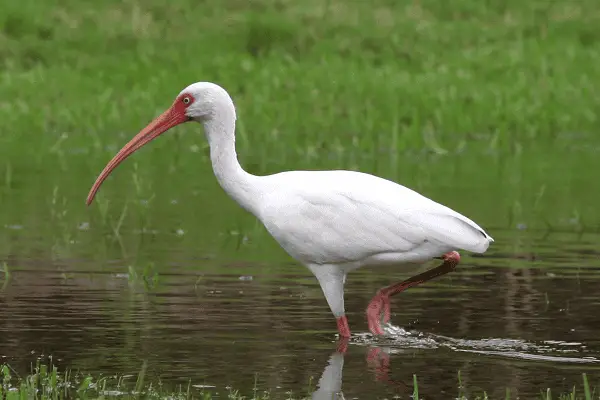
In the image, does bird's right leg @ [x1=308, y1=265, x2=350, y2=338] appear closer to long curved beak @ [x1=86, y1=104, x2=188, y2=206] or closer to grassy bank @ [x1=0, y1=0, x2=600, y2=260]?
long curved beak @ [x1=86, y1=104, x2=188, y2=206]

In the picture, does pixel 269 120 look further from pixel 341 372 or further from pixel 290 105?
pixel 341 372

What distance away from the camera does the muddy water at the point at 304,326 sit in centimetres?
923

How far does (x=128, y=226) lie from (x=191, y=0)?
48.0 feet

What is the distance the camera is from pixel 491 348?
10.0m

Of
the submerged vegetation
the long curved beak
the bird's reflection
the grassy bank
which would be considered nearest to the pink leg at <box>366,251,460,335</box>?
the bird's reflection

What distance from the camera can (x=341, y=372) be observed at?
9.41 metres

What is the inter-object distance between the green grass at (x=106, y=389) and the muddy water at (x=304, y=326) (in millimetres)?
127

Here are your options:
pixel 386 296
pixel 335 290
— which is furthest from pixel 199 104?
pixel 386 296

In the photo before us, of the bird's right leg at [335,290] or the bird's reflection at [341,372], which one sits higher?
the bird's right leg at [335,290]

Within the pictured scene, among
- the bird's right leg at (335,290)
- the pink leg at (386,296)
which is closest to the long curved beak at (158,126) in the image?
the bird's right leg at (335,290)

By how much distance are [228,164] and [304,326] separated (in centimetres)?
113

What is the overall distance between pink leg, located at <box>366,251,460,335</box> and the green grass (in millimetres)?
1774

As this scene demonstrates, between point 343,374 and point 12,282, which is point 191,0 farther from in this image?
point 343,374

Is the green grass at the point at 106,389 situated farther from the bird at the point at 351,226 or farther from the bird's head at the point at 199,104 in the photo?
the bird's head at the point at 199,104
